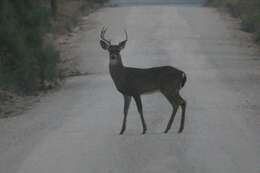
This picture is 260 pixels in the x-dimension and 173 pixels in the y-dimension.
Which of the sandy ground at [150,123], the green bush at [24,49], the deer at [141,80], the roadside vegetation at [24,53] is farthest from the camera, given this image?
the green bush at [24,49]

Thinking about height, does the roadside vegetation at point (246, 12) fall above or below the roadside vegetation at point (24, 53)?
below

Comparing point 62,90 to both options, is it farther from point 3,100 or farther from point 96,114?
point 96,114

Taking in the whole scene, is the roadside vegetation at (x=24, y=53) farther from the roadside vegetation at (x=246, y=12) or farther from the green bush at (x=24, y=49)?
the roadside vegetation at (x=246, y=12)

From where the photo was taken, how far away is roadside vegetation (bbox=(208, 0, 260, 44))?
34375mm

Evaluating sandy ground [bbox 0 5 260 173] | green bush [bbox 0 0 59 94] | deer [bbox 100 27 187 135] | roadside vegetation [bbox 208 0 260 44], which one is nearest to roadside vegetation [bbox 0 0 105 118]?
green bush [bbox 0 0 59 94]

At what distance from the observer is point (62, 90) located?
69.9 ft

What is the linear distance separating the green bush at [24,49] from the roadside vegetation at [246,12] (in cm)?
1173

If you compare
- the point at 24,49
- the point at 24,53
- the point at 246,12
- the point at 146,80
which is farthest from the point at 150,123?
the point at 246,12

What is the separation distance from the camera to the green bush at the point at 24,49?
21141mm

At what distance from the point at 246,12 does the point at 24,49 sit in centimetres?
1955

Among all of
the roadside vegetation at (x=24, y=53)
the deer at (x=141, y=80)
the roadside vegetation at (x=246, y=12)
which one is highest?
the deer at (x=141, y=80)

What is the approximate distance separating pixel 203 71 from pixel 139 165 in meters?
13.3

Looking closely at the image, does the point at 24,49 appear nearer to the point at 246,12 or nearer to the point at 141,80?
the point at 141,80

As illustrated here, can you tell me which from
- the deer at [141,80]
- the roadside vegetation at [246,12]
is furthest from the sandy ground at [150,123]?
the roadside vegetation at [246,12]
